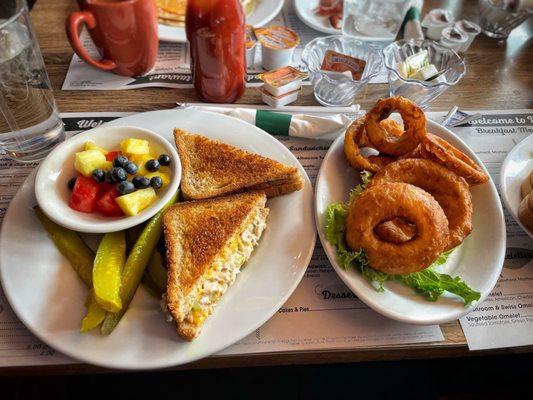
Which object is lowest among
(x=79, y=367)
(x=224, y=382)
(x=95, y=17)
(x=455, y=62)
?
(x=224, y=382)

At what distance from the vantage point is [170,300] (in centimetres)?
93

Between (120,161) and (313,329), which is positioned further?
(120,161)

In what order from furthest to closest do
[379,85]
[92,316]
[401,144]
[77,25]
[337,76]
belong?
[379,85]
[337,76]
[77,25]
[401,144]
[92,316]

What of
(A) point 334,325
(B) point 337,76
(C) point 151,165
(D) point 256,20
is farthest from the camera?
(D) point 256,20

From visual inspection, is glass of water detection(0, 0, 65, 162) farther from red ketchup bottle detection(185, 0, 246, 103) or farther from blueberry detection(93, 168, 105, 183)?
red ketchup bottle detection(185, 0, 246, 103)

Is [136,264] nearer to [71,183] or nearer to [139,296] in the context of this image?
[139,296]

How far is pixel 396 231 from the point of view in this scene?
103 cm

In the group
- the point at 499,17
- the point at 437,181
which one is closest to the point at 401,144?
the point at 437,181

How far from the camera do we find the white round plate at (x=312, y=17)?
177 cm

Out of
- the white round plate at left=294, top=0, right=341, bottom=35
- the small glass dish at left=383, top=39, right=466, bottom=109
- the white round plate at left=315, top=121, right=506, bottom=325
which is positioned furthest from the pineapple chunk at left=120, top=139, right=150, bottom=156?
the white round plate at left=294, top=0, right=341, bottom=35

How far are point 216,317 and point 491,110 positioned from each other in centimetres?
130

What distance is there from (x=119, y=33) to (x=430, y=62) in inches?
46.3

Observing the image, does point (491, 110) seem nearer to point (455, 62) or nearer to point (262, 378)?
point (455, 62)

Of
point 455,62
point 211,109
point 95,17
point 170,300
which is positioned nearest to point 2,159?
point 95,17
